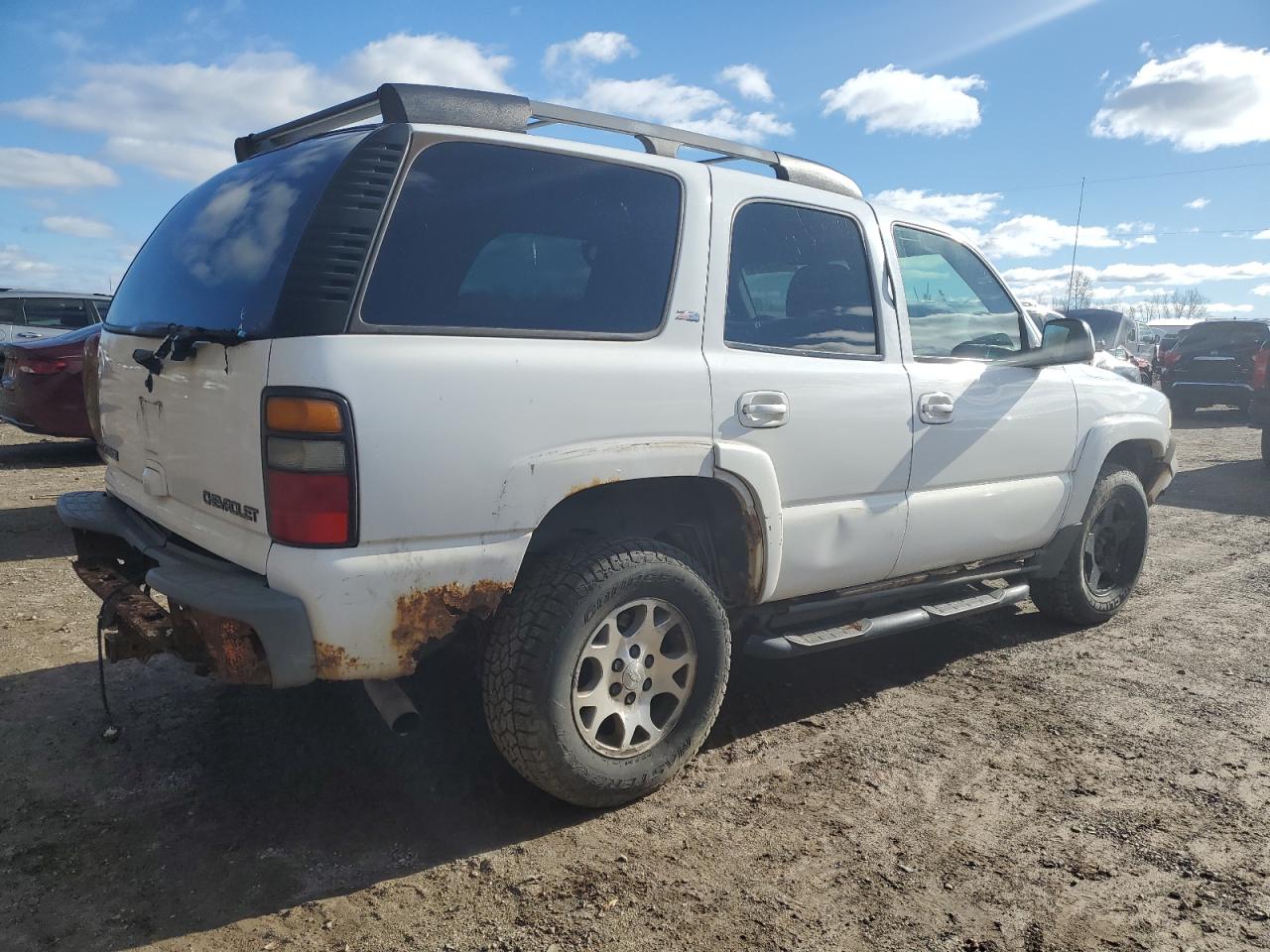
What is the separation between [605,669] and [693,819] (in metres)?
0.55

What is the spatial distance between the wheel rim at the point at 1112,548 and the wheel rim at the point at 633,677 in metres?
2.79

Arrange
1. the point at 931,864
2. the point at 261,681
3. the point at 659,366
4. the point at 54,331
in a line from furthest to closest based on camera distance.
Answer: the point at 54,331 < the point at 659,366 < the point at 931,864 < the point at 261,681

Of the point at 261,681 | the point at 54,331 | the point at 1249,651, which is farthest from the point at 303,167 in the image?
the point at 54,331

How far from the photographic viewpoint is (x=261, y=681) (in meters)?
2.42

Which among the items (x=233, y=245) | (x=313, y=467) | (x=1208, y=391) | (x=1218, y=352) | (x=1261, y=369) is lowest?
(x=1208, y=391)

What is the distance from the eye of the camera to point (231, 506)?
101 inches

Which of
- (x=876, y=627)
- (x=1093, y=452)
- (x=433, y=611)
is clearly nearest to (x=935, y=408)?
(x=876, y=627)

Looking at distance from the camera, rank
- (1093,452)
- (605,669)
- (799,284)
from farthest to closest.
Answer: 1. (1093,452)
2. (799,284)
3. (605,669)

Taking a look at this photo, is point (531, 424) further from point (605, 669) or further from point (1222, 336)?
point (1222, 336)

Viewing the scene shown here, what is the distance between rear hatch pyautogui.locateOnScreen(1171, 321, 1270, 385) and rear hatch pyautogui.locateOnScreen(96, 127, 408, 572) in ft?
Result: 53.5

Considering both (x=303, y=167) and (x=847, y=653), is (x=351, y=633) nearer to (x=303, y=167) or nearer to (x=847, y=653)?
(x=303, y=167)

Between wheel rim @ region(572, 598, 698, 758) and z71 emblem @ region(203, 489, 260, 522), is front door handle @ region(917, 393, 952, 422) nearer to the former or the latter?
wheel rim @ region(572, 598, 698, 758)

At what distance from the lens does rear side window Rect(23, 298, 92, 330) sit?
11406 mm

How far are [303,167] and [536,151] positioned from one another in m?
0.67
